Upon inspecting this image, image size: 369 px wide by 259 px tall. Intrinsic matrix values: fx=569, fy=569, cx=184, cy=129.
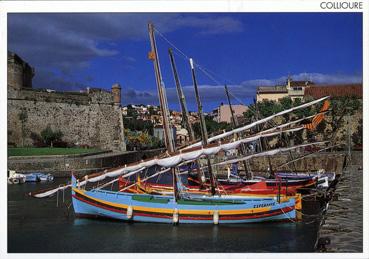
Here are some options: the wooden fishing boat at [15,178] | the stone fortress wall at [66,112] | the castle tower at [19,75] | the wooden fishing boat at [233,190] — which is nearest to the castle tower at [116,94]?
the stone fortress wall at [66,112]

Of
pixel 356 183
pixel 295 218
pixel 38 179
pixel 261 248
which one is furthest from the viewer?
pixel 38 179

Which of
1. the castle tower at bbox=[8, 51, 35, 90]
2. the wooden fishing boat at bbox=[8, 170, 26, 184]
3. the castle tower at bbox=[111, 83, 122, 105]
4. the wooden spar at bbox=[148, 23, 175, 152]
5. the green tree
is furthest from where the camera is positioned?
the castle tower at bbox=[111, 83, 122, 105]

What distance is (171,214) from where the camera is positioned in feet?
26.2

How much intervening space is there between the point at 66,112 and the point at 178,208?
14993 millimetres

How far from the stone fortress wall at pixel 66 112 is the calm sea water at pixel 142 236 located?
10470 mm

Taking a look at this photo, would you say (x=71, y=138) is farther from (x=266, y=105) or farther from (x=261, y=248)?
(x=261, y=248)

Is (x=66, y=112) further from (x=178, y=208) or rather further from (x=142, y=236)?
(x=142, y=236)

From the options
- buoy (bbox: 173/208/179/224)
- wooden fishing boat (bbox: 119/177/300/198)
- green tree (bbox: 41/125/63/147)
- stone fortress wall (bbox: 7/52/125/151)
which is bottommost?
buoy (bbox: 173/208/179/224)

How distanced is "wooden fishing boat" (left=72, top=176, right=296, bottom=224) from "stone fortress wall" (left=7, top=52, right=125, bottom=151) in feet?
33.3

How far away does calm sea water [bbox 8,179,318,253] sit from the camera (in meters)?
6.61

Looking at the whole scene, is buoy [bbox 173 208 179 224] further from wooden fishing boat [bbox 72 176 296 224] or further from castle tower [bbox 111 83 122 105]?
castle tower [bbox 111 83 122 105]

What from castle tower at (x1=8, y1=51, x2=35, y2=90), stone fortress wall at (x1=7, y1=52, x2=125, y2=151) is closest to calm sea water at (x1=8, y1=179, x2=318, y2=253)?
castle tower at (x1=8, y1=51, x2=35, y2=90)
